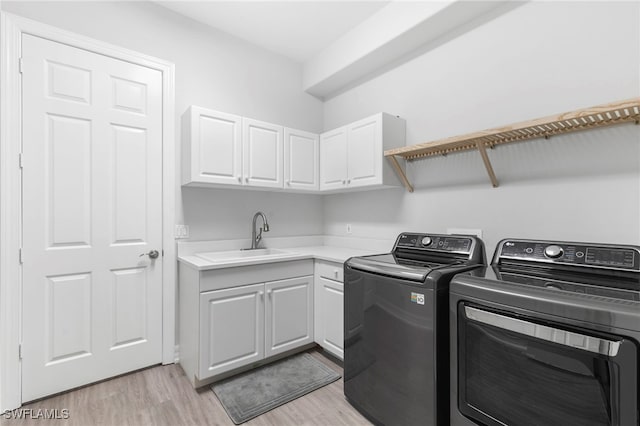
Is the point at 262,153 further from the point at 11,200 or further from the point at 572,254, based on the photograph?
the point at 572,254

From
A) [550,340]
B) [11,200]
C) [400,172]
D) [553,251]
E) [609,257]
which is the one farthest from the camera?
[400,172]

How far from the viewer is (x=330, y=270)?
7.80 feet

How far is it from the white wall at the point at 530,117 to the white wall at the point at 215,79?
1.10 meters

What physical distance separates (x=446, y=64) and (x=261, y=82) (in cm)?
174

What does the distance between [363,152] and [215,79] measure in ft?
4.97

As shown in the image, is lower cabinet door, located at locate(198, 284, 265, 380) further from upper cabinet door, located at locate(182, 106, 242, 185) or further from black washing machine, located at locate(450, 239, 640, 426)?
black washing machine, located at locate(450, 239, 640, 426)

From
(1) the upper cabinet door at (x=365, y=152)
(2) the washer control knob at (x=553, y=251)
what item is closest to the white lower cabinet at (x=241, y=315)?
(1) the upper cabinet door at (x=365, y=152)

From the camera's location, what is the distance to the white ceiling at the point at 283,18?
239 centimetres

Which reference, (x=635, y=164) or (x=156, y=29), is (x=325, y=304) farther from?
(x=156, y=29)

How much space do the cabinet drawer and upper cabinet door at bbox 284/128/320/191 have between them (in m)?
Answer: 0.81

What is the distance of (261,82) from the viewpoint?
2990 millimetres

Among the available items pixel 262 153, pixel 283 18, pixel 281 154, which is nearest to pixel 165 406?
pixel 262 153

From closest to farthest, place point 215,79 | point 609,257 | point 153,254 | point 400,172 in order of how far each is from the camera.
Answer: point 609,257
point 153,254
point 400,172
point 215,79

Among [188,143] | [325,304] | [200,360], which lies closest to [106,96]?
[188,143]
